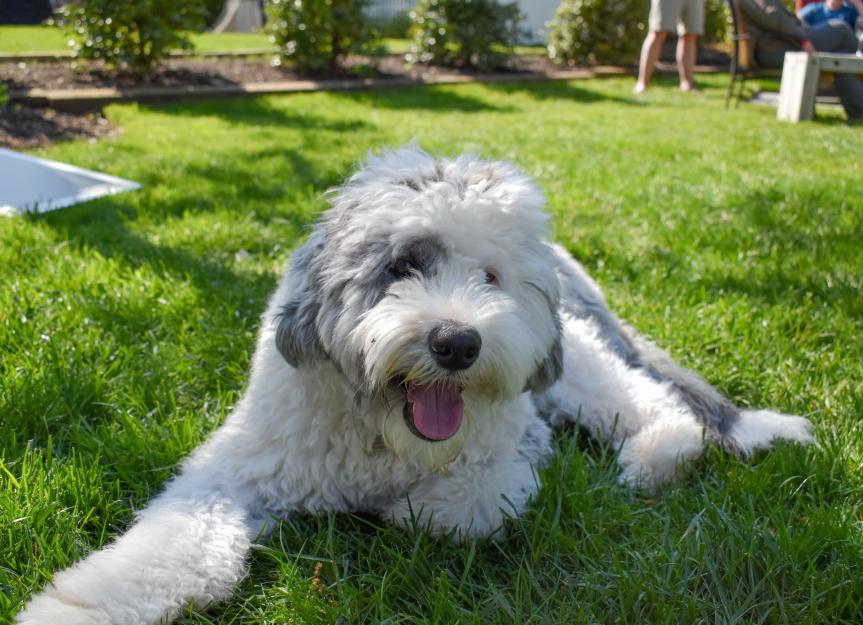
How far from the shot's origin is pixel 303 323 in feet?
7.20

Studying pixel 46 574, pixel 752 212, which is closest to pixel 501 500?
pixel 46 574

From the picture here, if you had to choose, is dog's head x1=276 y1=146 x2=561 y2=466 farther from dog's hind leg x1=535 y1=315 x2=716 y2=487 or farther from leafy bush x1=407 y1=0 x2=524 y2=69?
leafy bush x1=407 y1=0 x2=524 y2=69

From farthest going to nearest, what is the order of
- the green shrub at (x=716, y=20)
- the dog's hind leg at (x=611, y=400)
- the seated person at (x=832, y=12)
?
the green shrub at (x=716, y=20) < the seated person at (x=832, y=12) < the dog's hind leg at (x=611, y=400)

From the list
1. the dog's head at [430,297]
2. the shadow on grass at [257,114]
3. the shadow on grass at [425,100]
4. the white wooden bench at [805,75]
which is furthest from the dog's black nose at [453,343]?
the white wooden bench at [805,75]

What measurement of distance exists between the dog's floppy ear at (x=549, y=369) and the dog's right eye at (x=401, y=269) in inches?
20.8

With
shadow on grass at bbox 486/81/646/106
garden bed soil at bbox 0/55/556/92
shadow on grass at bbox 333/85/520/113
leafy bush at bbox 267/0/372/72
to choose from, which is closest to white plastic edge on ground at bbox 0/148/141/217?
garden bed soil at bbox 0/55/556/92

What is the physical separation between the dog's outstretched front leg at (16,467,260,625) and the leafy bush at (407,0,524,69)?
12119 millimetres

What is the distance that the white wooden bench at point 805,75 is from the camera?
932 cm

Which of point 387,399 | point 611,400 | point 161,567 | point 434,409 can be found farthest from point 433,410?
point 611,400

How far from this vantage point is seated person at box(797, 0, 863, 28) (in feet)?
39.2

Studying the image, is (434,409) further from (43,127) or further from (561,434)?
(43,127)

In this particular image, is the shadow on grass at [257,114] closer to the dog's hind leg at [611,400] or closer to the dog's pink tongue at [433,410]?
the dog's hind leg at [611,400]

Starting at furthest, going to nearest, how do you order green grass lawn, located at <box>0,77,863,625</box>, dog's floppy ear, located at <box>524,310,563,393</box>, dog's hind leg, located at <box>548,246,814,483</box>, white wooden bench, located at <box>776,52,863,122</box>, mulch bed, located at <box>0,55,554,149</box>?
white wooden bench, located at <box>776,52,863,122</box> → mulch bed, located at <box>0,55,554,149</box> → dog's hind leg, located at <box>548,246,814,483</box> → dog's floppy ear, located at <box>524,310,563,393</box> → green grass lawn, located at <box>0,77,863,625</box>

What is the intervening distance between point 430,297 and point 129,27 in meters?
9.69
